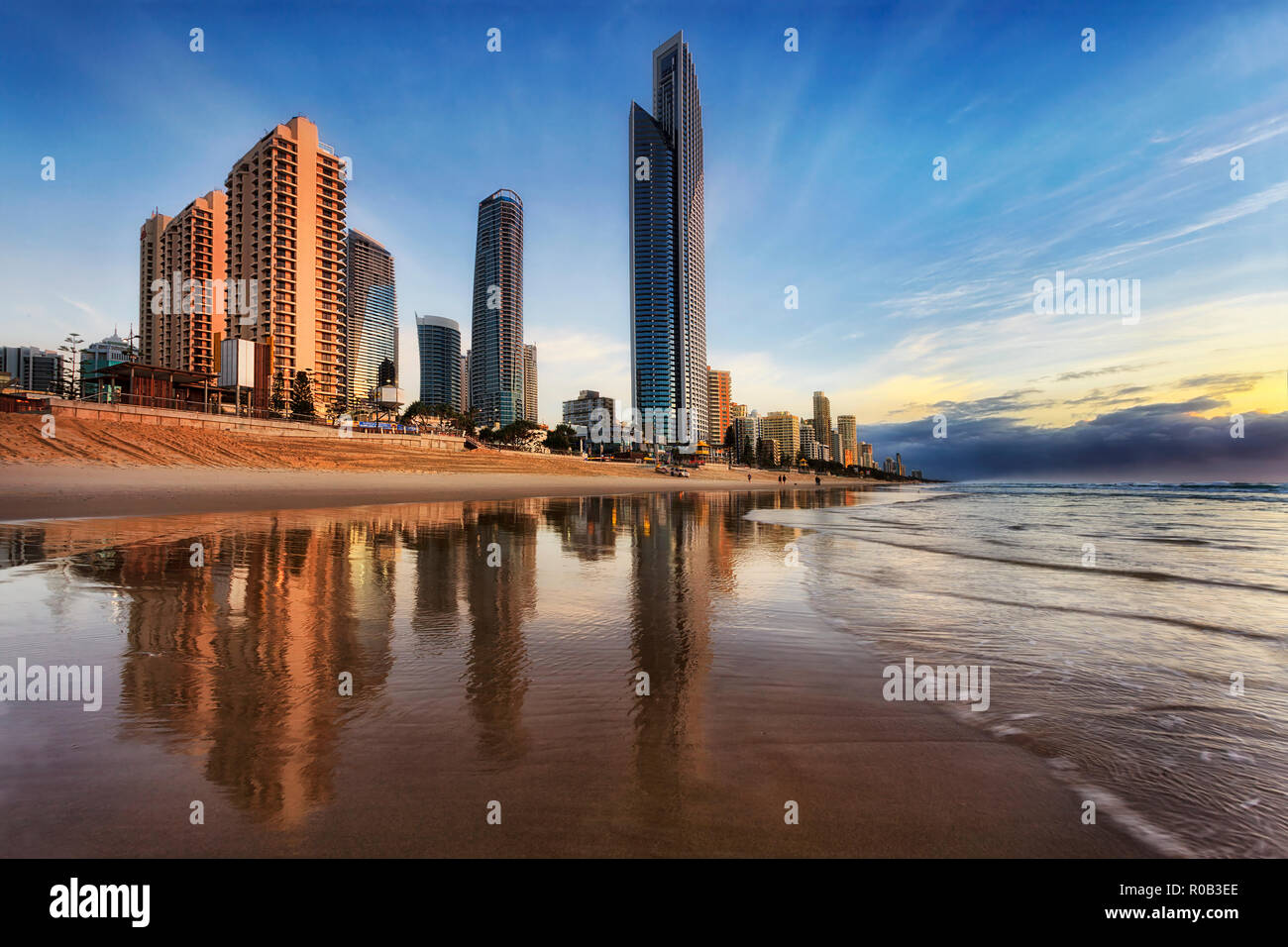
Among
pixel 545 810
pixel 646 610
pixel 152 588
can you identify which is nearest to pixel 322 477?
pixel 152 588

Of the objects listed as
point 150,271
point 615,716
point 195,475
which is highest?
point 150,271

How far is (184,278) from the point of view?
141m

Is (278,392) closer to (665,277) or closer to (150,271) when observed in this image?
(150,271)

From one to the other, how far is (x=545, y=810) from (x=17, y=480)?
36877mm

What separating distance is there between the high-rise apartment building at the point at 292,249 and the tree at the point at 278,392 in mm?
1990

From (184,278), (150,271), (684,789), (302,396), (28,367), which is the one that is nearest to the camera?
(684,789)

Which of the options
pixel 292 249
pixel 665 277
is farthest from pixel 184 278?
pixel 665 277

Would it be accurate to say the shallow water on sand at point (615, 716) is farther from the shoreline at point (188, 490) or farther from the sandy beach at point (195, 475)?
the sandy beach at point (195, 475)

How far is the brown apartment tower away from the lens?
135m

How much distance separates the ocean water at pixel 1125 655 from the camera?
3.31 meters

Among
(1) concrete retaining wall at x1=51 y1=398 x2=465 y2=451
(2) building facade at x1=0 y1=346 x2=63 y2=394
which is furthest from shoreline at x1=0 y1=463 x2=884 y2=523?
(2) building facade at x1=0 y1=346 x2=63 y2=394

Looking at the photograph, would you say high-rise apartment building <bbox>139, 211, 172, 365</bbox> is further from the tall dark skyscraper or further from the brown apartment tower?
the tall dark skyscraper

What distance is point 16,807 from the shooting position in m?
2.87

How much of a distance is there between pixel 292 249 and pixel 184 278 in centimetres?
5352
